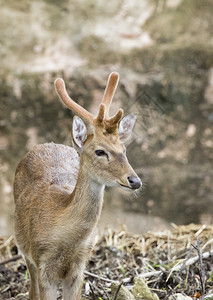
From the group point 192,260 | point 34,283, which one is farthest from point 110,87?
point 192,260

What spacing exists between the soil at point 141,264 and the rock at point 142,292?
30cm

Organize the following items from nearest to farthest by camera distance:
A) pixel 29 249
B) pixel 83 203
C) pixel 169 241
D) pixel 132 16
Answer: pixel 83 203 → pixel 29 249 → pixel 169 241 → pixel 132 16

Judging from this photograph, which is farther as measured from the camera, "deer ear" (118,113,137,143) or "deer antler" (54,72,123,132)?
"deer ear" (118,113,137,143)

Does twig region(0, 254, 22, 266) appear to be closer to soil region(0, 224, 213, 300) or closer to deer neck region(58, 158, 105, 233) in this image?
soil region(0, 224, 213, 300)

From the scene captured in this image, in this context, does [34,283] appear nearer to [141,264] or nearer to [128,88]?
[141,264]

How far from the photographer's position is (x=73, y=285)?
425 cm

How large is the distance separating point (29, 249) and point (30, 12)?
4.17m

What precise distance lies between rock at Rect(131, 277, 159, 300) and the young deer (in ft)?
1.36

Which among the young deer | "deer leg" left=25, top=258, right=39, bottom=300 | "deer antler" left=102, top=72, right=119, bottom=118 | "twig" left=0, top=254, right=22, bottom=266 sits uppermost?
"deer antler" left=102, top=72, right=119, bottom=118

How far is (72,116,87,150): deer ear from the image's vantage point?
12.7ft

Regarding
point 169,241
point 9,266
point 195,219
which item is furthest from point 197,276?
point 195,219

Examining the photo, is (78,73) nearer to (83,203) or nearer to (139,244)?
(139,244)

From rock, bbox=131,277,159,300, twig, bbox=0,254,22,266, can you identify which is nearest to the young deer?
rock, bbox=131,277,159,300

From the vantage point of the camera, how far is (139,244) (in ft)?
19.0
